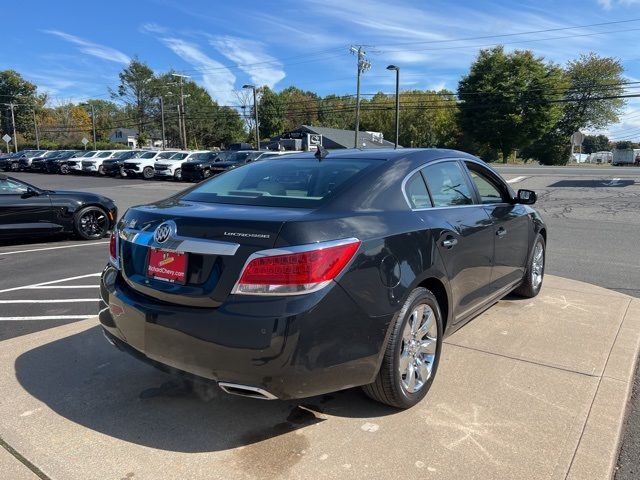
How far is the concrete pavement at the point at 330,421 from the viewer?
261 centimetres

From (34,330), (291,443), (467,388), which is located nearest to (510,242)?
(467,388)

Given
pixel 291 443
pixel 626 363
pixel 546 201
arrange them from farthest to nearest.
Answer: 1. pixel 546 201
2. pixel 626 363
3. pixel 291 443

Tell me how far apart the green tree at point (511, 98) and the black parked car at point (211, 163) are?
36.1 m

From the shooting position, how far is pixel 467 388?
11.3 feet

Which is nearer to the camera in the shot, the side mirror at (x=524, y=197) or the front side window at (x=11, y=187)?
the side mirror at (x=524, y=197)

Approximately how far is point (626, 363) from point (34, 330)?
4908 millimetres

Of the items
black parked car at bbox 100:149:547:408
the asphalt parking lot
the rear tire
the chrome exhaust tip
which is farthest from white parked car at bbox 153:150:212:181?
the chrome exhaust tip

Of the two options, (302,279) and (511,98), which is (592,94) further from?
(302,279)

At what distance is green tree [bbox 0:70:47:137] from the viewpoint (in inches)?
3839

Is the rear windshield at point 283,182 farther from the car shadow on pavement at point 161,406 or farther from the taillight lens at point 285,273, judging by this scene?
the car shadow on pavement at point 161,406

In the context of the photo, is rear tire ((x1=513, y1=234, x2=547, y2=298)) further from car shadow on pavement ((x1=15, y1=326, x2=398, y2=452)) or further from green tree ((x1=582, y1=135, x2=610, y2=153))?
green tree ((x1=582, y1=135, x2=610, y2=153))

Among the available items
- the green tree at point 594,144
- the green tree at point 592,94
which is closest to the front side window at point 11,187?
the green tree at point 592,94

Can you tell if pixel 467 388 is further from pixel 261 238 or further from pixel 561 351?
pixel 261 238

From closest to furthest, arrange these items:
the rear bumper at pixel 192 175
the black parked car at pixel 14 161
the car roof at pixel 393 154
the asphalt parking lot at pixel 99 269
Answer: the car roof at pixel 393 154
the asphalt parking lot at pixel 99 269
the rear bumper at pixel 192 175
the black parked car at pixel 14 161
